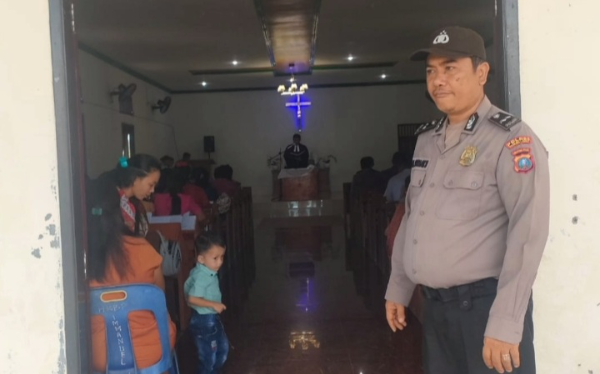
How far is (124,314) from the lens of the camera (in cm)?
274

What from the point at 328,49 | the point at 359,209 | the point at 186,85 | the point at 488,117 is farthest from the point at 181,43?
the point at 488,117

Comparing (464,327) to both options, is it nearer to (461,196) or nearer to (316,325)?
(461,196)

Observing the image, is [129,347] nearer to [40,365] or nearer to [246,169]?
[40,365]

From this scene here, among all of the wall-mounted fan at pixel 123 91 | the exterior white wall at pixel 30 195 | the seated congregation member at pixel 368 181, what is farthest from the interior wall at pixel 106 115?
the exterior white wall at pixel 30 195

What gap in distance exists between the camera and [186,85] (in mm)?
13586

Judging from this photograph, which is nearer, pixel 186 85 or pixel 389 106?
pixel 186 85

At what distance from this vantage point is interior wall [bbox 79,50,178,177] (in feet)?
28.3

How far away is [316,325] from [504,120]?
308cm

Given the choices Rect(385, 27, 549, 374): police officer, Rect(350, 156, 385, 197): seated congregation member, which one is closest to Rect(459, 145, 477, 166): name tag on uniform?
Rect(385, 27, 549, 374): police officer

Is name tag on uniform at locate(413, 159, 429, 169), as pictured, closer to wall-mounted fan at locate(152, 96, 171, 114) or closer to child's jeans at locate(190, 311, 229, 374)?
child's jeans at locate(190, 311, 229, 374)

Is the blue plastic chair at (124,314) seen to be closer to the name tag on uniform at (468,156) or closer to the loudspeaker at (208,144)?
the name tag on uniform at (468,156)

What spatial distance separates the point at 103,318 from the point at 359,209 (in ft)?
19.9

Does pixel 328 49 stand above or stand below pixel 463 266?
above

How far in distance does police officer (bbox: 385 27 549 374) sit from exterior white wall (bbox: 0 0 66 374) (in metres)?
1.36
